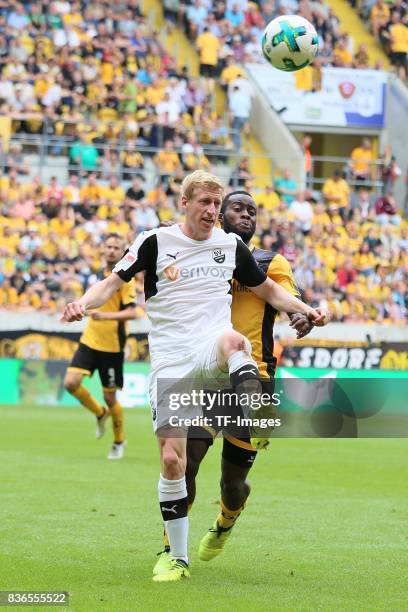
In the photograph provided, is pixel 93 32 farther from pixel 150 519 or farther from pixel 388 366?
pixel 150 519

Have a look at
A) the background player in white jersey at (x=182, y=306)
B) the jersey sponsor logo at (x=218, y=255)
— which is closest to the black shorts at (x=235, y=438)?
the background player in white jersey at (x=182, y=306)

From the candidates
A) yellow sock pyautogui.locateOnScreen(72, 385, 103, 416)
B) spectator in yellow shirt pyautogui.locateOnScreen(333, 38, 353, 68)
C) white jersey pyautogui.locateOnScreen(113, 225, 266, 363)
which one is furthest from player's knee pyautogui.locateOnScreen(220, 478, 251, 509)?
spectator in yellow shirt pyautogui.locateOnScreen(333, 38, 353, 68)

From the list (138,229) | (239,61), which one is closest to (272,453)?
(138,229)

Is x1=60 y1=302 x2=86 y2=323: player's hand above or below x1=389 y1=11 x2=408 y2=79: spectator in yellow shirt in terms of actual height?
below

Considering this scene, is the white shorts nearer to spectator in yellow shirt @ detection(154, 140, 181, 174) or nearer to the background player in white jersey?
the background player in white jersey

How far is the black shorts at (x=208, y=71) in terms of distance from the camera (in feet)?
108

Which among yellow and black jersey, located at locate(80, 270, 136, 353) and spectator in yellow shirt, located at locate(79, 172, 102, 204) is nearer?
yellow and black jersey, located at locate(80, 270, 136, 353)

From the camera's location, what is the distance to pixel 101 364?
626 inches

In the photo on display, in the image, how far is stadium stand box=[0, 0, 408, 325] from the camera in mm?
25766

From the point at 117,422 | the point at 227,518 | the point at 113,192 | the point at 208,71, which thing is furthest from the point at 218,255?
the point at 208,71

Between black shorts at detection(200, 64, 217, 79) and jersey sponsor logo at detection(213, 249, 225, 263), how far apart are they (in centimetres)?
2584

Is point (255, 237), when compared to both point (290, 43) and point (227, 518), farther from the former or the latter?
point (227, 518)

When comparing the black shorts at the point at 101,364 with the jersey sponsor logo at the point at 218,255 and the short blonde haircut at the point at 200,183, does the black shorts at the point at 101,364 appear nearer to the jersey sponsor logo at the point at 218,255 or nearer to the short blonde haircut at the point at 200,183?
the jersey sponsor logo at the point at 218,255

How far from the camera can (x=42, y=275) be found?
970 inches
